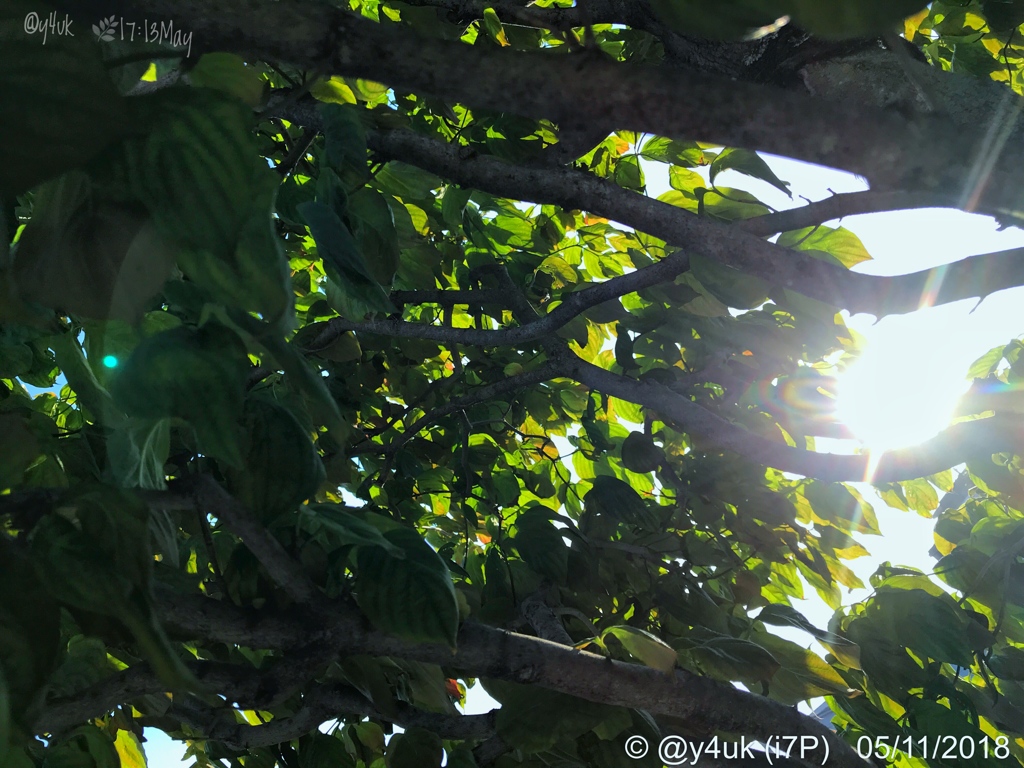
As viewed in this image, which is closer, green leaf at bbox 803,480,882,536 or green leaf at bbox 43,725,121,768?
green leaf at bbox 43,725,121,768

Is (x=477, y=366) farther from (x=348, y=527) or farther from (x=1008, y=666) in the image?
(x=348, y=527)

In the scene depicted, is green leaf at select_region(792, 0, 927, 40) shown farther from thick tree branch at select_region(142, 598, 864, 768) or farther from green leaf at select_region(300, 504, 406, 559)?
thick tree branch at select_region(142, 598, 864, 768)

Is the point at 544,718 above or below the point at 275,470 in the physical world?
below

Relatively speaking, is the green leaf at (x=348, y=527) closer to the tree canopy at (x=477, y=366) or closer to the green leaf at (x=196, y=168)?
the tree canopy at (x=477, y=366)

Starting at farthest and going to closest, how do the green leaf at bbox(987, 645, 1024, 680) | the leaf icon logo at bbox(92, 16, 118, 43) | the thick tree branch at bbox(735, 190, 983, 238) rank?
the green leaf at bbox(987, 645, 1024, 680) < the thick tree branch at bbox(735, 190, 983, 238) < the leaf icon logo at bbox(92, 16, 118, 43)

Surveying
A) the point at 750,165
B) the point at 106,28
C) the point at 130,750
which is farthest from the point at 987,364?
the point at 130,750

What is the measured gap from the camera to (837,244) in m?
1.25

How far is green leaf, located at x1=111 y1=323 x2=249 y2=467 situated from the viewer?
14.9 inches

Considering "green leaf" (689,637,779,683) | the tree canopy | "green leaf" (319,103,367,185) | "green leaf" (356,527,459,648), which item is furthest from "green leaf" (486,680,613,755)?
"green leaf" (319,103,367,185)

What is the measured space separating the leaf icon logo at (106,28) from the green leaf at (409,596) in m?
0.47

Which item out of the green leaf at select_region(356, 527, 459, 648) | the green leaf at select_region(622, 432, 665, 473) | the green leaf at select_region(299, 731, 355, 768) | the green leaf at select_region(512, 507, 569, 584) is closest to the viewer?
the green leaf at select_region(356, 527, 459, 648)

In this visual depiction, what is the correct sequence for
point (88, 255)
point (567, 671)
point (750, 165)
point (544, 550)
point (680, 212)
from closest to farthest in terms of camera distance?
1. point (88, 255)
2. point (567, 671)
3. point (680, 212)
4. point (750, 165)
5. point (544, 550)

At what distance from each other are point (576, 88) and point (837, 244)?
930 mm

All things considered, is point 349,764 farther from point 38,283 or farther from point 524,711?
point 38,283
